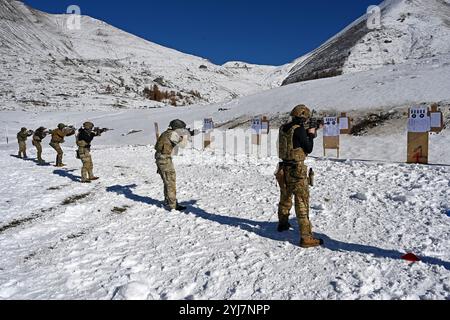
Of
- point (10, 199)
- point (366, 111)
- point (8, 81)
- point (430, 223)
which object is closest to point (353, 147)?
point (366, 111)

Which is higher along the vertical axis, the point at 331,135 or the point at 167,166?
the point at 331,135

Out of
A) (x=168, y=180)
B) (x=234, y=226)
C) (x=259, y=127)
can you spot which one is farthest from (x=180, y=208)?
(x=259, y=127)

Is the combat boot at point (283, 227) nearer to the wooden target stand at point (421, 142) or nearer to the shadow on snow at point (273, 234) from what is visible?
the shadow on snow at point (273, 234)

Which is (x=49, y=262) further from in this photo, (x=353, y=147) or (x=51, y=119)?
(x=51, y=119)

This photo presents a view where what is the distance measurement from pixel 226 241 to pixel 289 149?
2067mm

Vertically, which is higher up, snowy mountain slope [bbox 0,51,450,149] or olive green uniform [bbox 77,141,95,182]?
snowy mountain slope [bbox 0,51,450,149]

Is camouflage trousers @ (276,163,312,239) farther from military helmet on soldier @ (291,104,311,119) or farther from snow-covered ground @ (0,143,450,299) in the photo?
military helmet on soldier @ (291,104,311,119)

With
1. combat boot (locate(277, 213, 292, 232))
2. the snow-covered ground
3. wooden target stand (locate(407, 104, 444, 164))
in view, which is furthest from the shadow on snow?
wooden target stand (locate(407, 104, 444, 164))

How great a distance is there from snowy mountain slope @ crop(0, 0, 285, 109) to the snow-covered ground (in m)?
52.0

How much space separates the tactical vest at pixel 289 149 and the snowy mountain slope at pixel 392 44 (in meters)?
43.5

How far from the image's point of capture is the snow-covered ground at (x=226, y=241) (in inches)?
174

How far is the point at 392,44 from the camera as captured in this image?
49375 mm

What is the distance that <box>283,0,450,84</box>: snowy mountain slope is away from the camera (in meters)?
45.3

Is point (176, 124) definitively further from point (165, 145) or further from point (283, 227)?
point (283, 227)
